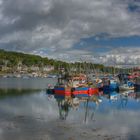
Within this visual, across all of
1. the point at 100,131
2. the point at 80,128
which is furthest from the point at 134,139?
the point at 80,128

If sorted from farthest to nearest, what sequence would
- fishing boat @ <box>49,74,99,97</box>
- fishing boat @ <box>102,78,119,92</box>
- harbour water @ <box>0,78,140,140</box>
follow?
fishing boat @ <box>102,78,119,92</box> < fishing boat @ <box>49,74,99,97</box> < harbour water @ <box>0,78,140,140</box>

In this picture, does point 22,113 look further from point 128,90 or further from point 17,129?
A: point 128,90

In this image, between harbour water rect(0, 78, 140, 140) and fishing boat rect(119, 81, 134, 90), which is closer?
harbour water rect(0, 78, 140, 140)

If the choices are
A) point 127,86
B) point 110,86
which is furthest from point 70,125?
point 127,86

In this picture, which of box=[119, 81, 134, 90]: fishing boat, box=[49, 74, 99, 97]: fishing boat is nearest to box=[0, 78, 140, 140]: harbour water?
box=[49, 74, 99, 97]: fishing boat

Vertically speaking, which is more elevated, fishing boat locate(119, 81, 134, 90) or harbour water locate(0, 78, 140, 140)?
fishing boat locate(119, 81, 134, 90)

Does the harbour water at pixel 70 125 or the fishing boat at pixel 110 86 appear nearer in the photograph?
the harbour water at pixel 70 125

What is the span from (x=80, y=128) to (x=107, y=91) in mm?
54553

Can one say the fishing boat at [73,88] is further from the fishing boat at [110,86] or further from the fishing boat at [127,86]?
the fishing boat at [127,86]

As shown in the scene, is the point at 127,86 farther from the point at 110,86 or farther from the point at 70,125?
the point at 70,125

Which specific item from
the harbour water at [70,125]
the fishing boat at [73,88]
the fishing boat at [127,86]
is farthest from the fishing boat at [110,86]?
the harbour water at [70,125]

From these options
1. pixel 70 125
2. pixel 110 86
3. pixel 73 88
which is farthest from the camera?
pixel 110 86

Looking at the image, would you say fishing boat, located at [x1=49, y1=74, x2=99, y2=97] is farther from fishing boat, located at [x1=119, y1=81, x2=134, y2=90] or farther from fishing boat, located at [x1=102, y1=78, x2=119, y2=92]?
fishing boat, located at [x1=119, y1=81, x2=134, y2=90]

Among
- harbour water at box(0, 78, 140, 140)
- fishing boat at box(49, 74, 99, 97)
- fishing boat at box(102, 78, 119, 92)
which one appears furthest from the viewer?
fishing boat at box(102, 78, 119, 92)
